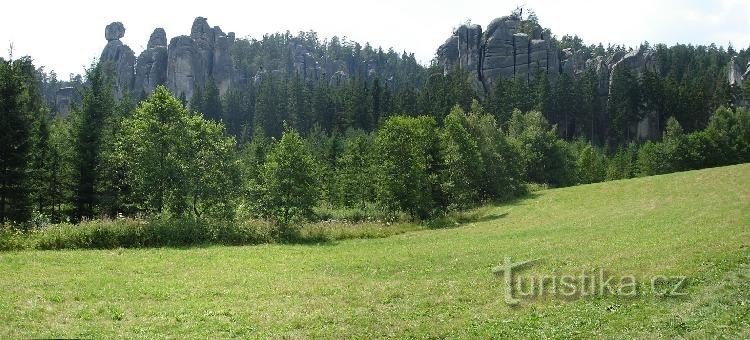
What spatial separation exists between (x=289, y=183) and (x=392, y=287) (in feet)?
72.0

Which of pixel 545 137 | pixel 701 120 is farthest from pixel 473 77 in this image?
pixel 545 137

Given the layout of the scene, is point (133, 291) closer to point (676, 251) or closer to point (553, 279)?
point (553, 279)

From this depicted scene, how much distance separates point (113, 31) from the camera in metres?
180

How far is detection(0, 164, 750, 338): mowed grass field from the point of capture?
12695mm

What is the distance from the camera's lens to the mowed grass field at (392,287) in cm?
1270

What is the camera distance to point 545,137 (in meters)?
69.7

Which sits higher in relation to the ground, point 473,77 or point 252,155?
point 473,77

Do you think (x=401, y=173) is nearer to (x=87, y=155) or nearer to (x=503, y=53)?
(x=87, y=155)

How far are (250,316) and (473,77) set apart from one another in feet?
403

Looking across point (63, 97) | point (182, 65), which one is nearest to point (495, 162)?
point (182, 65)

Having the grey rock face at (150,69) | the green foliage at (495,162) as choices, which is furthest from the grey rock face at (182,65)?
the green foliage at (495,162)

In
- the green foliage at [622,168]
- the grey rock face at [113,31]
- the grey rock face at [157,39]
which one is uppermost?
the grey rock face at [113,31]

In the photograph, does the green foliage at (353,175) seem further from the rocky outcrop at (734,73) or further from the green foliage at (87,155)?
the rocky outcrop at (734,73)

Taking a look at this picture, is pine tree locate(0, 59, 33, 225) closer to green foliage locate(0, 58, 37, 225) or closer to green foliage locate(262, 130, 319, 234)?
green foliage locate(0, 58, 37, 225)
